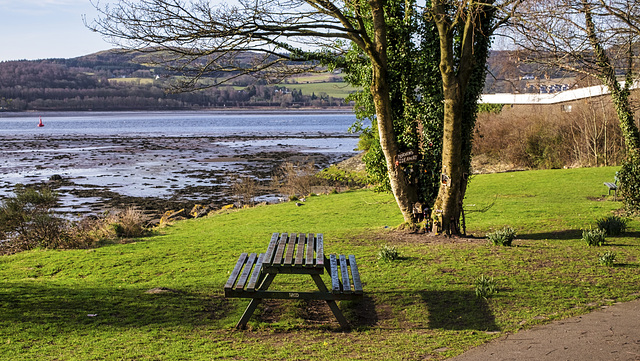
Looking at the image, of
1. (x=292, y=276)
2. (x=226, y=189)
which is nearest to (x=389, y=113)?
(x=292, y=276)

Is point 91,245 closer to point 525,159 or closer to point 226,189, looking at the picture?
point 226,189

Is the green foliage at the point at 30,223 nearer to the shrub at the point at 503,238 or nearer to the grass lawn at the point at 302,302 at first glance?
the grass lawn at the point at 302,302

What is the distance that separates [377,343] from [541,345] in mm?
1729

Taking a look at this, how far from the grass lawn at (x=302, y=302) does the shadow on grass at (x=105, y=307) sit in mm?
23

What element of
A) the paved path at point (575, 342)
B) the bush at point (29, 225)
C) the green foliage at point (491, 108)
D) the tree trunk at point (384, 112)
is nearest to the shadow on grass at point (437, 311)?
the paved path at point (575, 342)

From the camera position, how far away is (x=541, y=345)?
6.05m

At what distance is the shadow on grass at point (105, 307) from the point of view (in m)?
7.07

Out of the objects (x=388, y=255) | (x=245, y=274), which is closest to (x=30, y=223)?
(x=388, y=255)

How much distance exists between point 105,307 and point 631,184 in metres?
12.9

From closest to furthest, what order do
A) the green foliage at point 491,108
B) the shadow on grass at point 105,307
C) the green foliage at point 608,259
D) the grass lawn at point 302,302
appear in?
the grass lawn at point 302,302, the shadow on grass at point 105,307, the green foliage at point 608,259, the green foliage at point 491,108

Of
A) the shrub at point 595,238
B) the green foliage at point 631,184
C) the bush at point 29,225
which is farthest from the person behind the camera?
the bush at point 29,225

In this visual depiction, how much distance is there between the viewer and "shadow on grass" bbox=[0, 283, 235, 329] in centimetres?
707

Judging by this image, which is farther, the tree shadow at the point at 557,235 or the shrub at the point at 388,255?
the tree shadow at the point at 557,235

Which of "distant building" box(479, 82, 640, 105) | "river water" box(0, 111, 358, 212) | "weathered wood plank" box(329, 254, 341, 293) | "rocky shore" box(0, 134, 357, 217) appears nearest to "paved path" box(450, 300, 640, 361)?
"weathered wood plank" box(329, 254, 341, 293)
